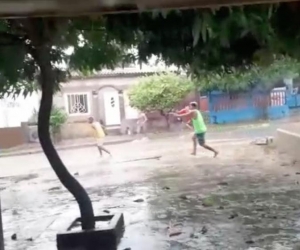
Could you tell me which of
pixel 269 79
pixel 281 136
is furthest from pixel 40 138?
pixel 269 79

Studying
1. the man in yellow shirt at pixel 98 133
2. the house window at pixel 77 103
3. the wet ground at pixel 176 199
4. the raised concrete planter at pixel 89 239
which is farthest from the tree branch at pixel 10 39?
the house window at pixel 77 103

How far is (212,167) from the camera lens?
10305 millimetres

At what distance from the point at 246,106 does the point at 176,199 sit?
1007 centimetres

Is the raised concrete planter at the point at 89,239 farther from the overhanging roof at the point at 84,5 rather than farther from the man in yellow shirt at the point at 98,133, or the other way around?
the man in yellow shirt at the point at 98,133

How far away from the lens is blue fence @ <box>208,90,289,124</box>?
1623 cm

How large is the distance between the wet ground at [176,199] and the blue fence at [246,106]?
3324 mm

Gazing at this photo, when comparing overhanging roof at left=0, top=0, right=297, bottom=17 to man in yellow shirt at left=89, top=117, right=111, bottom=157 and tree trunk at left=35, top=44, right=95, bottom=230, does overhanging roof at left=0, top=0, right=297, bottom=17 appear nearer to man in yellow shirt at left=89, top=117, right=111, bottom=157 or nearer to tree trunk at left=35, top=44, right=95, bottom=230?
tree trunk at left=35, top=44, right=95, bottom=230

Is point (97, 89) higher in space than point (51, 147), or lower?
higher

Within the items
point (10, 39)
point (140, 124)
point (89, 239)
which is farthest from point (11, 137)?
point (10, 39)

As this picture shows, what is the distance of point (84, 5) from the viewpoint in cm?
214

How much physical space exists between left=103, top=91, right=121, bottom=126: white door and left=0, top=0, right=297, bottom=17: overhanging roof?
14485mm

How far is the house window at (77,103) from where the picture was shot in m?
16.3

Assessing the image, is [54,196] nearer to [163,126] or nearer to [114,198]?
[114,198]

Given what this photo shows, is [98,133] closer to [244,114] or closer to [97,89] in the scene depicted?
[97,89]
